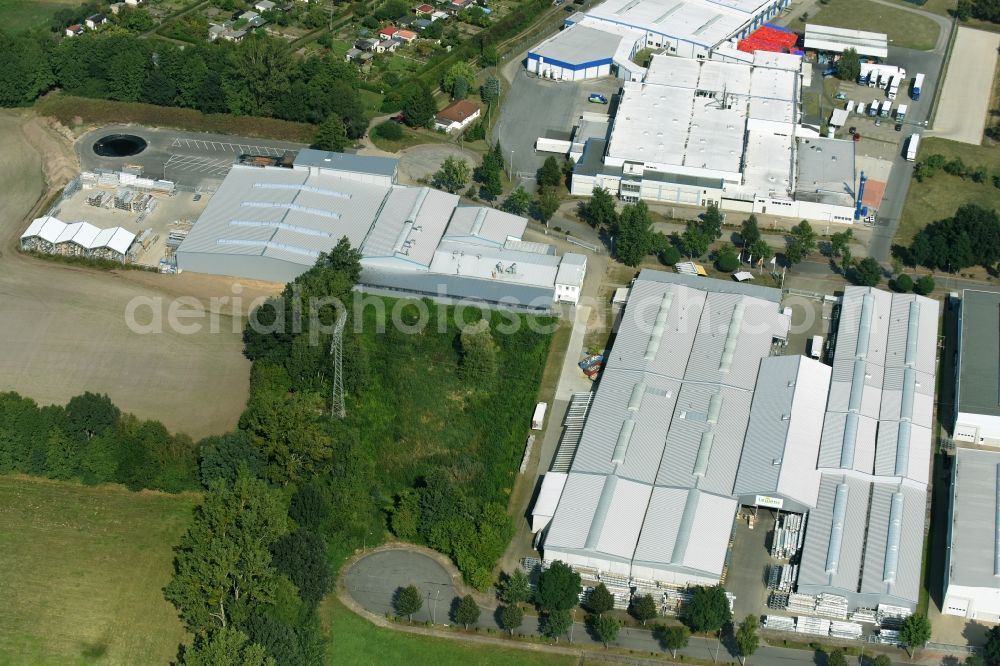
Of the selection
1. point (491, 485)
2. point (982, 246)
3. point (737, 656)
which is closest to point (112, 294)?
point (491, 485)

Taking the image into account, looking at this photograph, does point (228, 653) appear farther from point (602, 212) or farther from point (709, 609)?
point (602, 212)

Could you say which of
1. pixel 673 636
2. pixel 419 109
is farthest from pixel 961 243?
pixel 419 109

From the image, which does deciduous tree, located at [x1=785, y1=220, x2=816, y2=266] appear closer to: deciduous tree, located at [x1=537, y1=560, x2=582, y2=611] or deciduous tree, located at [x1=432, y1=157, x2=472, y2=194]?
deciduous tree, located at [x1=432, y1=157, x2=472, y2=194]

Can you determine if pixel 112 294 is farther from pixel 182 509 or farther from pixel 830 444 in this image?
pixel 830 444

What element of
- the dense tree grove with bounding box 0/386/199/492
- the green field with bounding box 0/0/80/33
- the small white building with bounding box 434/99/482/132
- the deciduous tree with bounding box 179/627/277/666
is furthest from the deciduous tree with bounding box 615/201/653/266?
the green field with bounding box 0/0/80/33

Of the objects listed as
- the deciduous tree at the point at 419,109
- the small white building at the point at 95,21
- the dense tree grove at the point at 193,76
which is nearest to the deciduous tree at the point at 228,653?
the dense tree grove at the point at 193,76

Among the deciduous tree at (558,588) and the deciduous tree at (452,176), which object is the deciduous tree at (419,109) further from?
the deciduous tree at (558,588)
